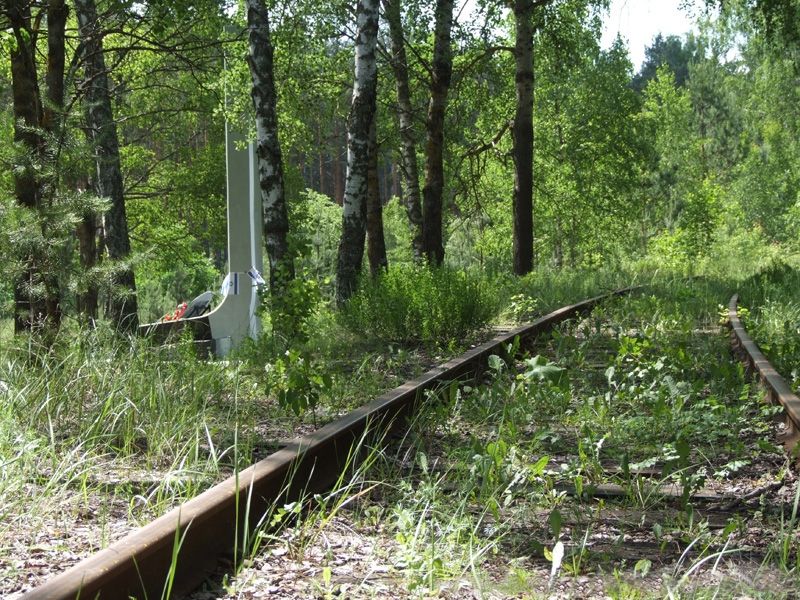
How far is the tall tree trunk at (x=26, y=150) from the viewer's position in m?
6.11

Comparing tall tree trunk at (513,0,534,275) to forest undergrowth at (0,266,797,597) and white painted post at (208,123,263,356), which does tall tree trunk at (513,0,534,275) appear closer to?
white painted post at (208,123,263,356)

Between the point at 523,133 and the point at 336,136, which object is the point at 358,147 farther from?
the point at 336,136

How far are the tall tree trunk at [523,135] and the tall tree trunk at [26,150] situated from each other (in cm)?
1045

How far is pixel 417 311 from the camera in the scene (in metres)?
8.98

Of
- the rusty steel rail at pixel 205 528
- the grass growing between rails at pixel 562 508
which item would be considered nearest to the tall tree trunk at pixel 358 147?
the grass growing between rails at pixel 562 508

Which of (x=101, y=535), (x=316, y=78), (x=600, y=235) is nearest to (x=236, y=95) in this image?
(x=316, y=78)

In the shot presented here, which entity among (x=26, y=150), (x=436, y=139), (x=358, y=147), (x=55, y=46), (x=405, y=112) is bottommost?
(x=26, y=150)

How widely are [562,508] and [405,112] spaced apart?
15.2 metres

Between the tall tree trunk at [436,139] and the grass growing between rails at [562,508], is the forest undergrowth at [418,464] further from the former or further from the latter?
the tall tree trunk at [436,139]

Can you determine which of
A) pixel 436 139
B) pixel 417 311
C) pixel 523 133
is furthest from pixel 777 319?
pixel 523 133

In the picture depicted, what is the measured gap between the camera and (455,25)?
16969mm

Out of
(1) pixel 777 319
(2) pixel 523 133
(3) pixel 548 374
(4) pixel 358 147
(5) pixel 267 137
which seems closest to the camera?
(3) pixel 548 374

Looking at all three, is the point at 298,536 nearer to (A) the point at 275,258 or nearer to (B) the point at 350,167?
(A) the point at 275,258

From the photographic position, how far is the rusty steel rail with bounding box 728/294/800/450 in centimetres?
427
